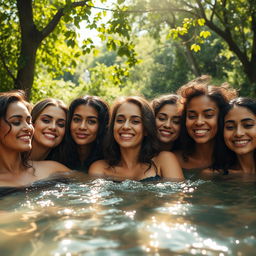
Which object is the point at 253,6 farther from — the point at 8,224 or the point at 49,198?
the point at 8,224

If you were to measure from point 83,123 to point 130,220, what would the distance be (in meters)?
2.87

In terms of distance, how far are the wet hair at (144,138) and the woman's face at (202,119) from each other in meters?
0.67

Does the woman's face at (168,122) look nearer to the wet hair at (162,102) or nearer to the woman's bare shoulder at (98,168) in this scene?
the wet hair at (162,102)

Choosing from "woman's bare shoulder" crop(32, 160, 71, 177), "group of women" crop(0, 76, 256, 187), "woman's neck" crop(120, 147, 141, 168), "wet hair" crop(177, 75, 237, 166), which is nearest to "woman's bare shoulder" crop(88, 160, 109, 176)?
"group of women" crop(0, 76, 256, 187)

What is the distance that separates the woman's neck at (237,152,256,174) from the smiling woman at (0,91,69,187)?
319 centimetres

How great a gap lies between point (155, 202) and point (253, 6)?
10300mm

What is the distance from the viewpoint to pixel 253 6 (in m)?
11.8

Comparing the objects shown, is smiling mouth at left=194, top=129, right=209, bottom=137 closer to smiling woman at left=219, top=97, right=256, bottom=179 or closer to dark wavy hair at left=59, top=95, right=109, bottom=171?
smiling woman at left=219, top=97, right=256, bottom=179

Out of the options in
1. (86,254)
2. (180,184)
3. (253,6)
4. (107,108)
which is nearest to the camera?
(86,254)

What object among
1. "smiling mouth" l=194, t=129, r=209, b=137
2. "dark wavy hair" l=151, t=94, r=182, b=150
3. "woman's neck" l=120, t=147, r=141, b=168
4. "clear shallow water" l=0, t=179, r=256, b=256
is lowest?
"clear shallow water" l=0, t=179, r=256, b=256

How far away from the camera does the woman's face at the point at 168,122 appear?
19.6 feet

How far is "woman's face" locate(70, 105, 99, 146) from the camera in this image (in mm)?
5719

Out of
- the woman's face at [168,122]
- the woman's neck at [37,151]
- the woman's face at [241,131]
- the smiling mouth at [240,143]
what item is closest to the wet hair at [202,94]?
the woman's face at [168,122]

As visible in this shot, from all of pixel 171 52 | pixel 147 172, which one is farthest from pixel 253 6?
pixel 171 52
